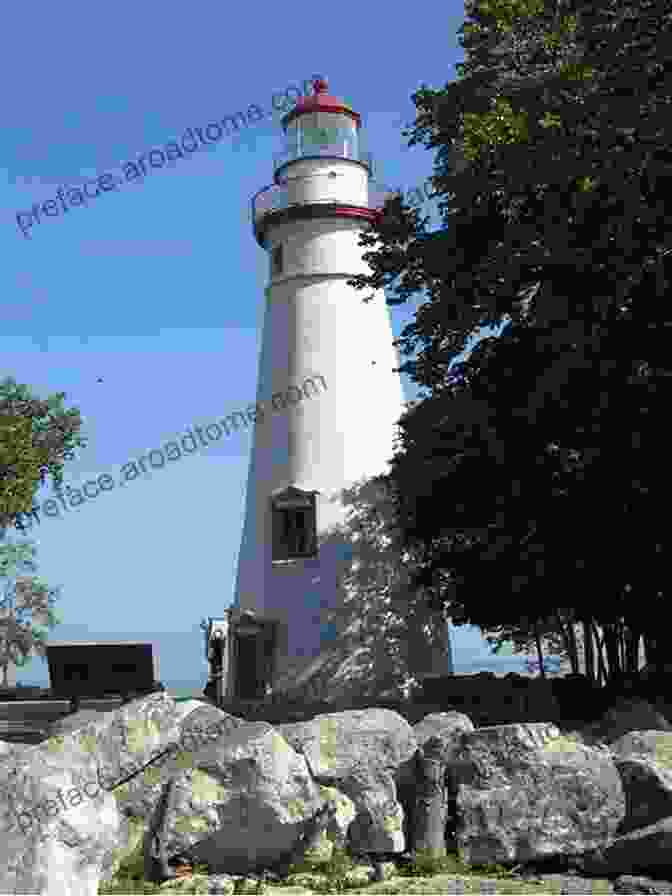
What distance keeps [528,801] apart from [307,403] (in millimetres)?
18001

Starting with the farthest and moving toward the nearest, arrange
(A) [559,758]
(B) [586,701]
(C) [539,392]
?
(B) [586,701]
(C) [539,392]
(A) [559,758]

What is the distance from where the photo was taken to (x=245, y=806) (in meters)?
7.90

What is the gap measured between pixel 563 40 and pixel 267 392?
13430 mm

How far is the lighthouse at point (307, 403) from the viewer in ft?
79.8

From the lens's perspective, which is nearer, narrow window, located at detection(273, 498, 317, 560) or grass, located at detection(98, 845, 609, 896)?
grass, located at detection(98, 845, 609, 896)

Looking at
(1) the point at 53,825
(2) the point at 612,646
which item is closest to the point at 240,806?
(1) the point at 53,825

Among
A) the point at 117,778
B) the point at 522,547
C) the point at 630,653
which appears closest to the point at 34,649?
the point at 630,653

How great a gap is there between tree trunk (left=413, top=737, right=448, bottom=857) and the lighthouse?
1542 centimetres

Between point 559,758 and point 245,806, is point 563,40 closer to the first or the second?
point 559,758

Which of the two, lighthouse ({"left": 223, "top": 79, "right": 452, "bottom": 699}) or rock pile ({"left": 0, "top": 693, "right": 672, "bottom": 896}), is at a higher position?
lighthouse ({"left": 223, "top": 79, "right": 452, "bottom": 699})

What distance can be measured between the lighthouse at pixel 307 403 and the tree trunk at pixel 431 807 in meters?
15.4

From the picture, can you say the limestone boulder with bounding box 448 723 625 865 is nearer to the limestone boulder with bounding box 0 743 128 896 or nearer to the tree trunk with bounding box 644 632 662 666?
the limestone boulder with bounding box 0 743 128 896

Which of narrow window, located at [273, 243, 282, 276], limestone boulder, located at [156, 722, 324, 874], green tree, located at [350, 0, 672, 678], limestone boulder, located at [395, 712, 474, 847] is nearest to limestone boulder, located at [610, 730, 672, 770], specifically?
limestone boulder, located at [395, 712, 474, 847]

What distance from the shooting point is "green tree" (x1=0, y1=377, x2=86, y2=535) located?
94.1 ft
